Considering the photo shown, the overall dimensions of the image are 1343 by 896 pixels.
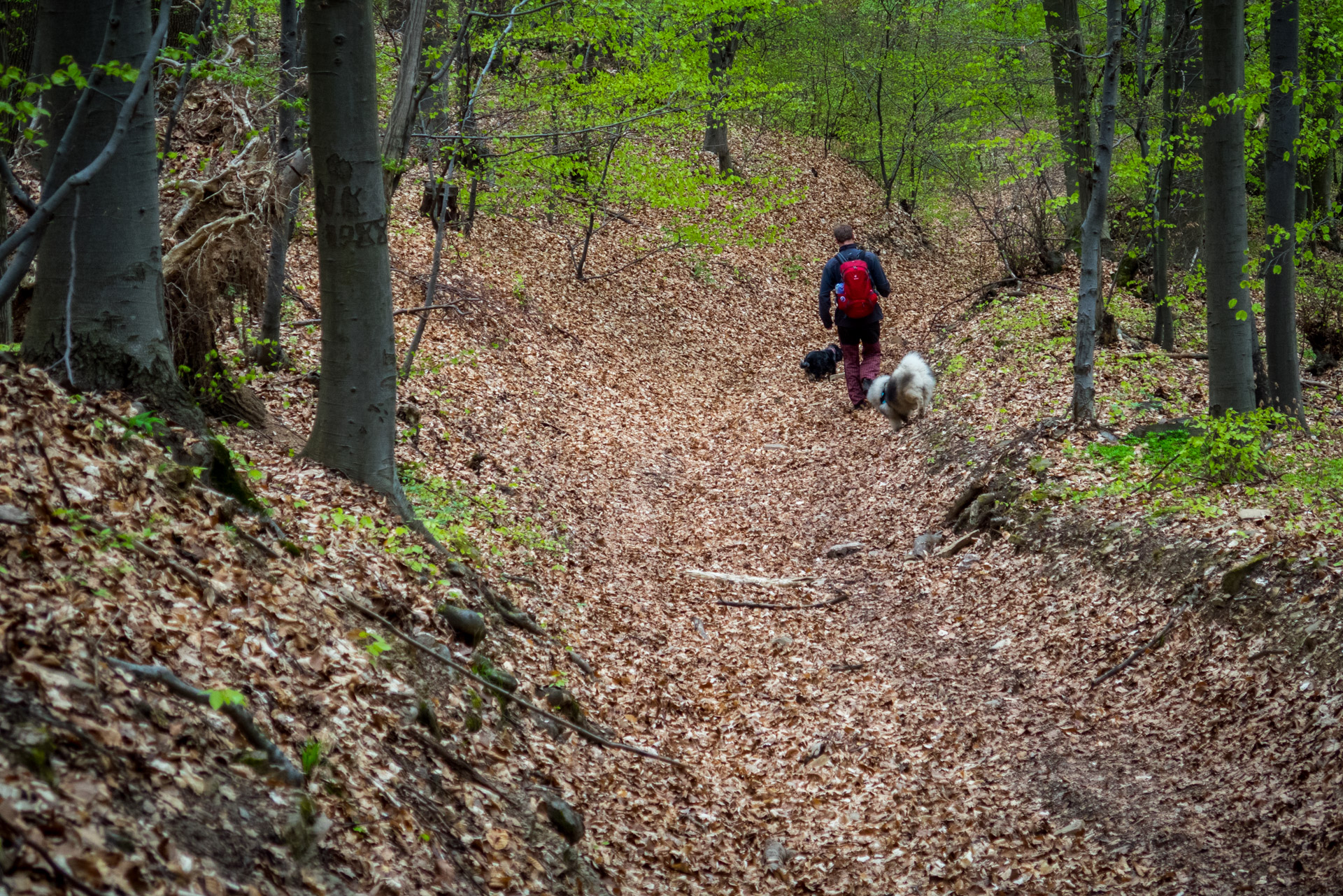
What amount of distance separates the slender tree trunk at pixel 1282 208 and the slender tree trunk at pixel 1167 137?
1831mm

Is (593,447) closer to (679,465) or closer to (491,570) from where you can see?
(679,465)

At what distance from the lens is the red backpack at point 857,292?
11836 millimetres

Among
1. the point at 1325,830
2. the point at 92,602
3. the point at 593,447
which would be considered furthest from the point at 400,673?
the point at 593,447

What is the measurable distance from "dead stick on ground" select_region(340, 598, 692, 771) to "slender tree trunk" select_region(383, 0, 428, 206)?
169 inches

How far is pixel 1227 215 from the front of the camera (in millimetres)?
8109

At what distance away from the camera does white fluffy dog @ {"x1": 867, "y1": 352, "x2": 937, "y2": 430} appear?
37.0 feet

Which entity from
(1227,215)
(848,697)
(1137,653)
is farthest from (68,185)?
(1227,215)

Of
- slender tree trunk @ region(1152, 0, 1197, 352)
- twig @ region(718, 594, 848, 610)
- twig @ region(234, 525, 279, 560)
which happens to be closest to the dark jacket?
slender tree trunk @ region(1152, 0, 1197, 352)

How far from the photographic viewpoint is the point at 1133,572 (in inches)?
265

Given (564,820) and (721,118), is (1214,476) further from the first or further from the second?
(721,118)

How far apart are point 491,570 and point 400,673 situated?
243 centimetres

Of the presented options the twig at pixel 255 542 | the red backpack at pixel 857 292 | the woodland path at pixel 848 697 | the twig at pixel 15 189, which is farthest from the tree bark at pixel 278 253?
the red backpack at pixel 857 292

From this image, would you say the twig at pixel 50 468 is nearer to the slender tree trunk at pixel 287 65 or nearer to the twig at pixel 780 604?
the slender tree trunk at pixel 287 65

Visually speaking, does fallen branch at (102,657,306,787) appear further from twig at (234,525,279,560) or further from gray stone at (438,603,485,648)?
gray stone at (438,603,485,648)
